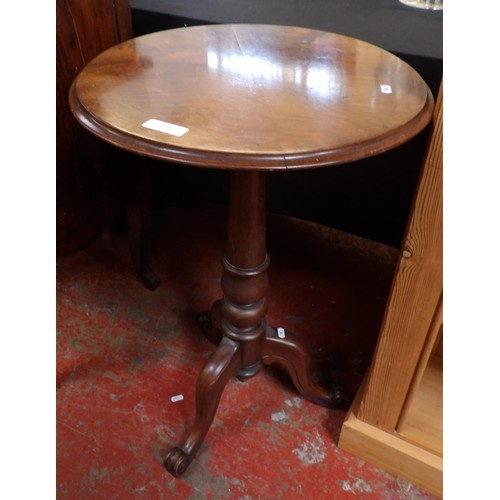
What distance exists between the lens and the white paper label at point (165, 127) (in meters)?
0.84

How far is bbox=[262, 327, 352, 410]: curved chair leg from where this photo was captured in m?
1.37

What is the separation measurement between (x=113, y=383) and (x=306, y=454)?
60 centimetres

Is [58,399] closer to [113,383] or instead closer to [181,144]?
[113,383]

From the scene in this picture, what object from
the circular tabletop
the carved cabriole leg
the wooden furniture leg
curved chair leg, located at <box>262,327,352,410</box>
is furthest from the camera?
the wooden furniture leg

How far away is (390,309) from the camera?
1083 millimetres

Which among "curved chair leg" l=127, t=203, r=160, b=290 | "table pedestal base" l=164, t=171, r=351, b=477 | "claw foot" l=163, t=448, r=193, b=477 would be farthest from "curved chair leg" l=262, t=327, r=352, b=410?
"curved chair leg" l=127, t=203, r=160, b=290

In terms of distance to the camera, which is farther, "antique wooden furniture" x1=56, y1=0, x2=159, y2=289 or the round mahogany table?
"antique wooden furniture" x1=56, y1=0, x2=159, y2=289

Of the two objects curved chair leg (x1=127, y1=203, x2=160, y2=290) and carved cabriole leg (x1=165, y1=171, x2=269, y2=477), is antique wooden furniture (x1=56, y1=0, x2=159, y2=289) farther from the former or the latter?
carved cabriole leg (x1=165, y1=171, x2=269, y2=477)

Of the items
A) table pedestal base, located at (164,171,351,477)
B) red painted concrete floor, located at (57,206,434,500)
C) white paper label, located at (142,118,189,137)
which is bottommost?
red painted concrete floor, located at (57,206,434,500)

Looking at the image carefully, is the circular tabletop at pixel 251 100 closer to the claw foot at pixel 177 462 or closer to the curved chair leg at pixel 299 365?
the curved chair leg at pixel 299 365

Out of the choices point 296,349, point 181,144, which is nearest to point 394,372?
point 296,349

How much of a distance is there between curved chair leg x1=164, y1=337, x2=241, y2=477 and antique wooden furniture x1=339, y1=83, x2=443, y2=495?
0.34 m

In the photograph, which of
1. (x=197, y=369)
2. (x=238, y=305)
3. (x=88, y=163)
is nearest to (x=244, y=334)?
(x=238, y=305)

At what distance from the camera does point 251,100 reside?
96 cm
